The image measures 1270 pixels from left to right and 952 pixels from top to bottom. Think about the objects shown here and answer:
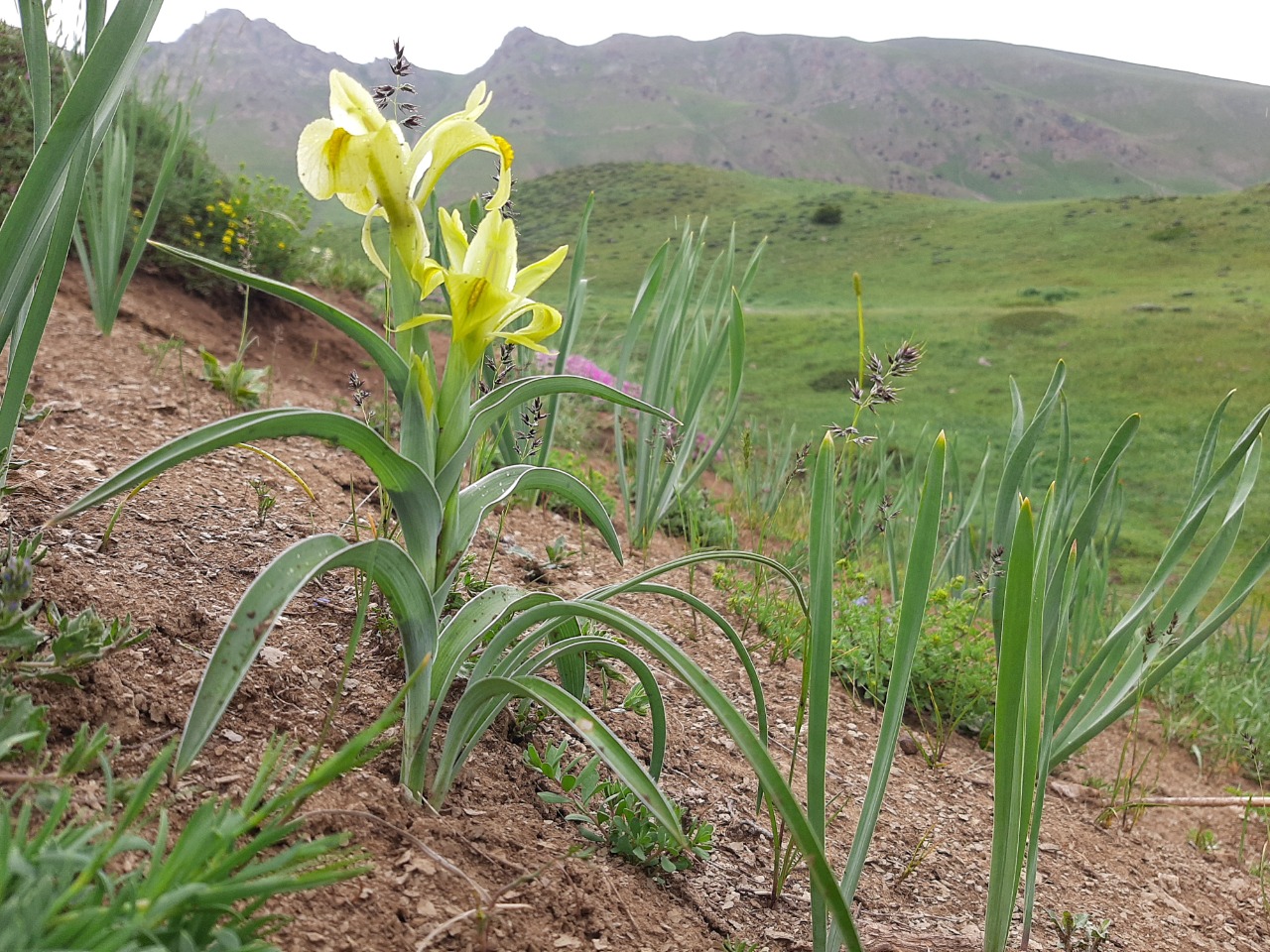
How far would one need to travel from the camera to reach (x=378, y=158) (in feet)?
2.68

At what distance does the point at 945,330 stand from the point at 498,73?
130m

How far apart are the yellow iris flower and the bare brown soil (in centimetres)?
58

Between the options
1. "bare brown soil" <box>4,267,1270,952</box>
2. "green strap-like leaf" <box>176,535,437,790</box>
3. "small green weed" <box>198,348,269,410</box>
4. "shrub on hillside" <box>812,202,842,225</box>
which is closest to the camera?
"green strap-like leaf" <box>176,535,437,790</box>

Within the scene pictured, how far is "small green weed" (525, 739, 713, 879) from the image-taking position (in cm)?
102

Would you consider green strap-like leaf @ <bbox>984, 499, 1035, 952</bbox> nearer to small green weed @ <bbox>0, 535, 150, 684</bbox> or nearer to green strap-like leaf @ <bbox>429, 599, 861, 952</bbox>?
green strap-like leaf @ <bbox>429, 599, 861, 952</bbox>

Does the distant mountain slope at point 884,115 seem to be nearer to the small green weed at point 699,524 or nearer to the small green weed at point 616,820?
the small green weed at point 699,524

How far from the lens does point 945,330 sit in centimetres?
1280

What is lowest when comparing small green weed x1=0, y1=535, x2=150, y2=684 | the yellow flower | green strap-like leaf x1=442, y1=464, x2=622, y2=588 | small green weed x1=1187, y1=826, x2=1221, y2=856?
small green weed x1=1187, y1=826, x2=1221, y2=856

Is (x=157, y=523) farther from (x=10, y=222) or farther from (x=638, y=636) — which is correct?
(x=638, y=636)

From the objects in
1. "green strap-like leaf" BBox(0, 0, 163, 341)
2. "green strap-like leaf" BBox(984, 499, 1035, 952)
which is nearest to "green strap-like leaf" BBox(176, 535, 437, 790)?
"green strap-like leaf" BBox(0, 0, 163, 341)

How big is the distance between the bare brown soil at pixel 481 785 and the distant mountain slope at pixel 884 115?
2944 inches

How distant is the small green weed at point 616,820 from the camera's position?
1.02 metres

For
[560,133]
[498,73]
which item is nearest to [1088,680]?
[560,133]

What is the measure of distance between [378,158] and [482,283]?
0.52ft
